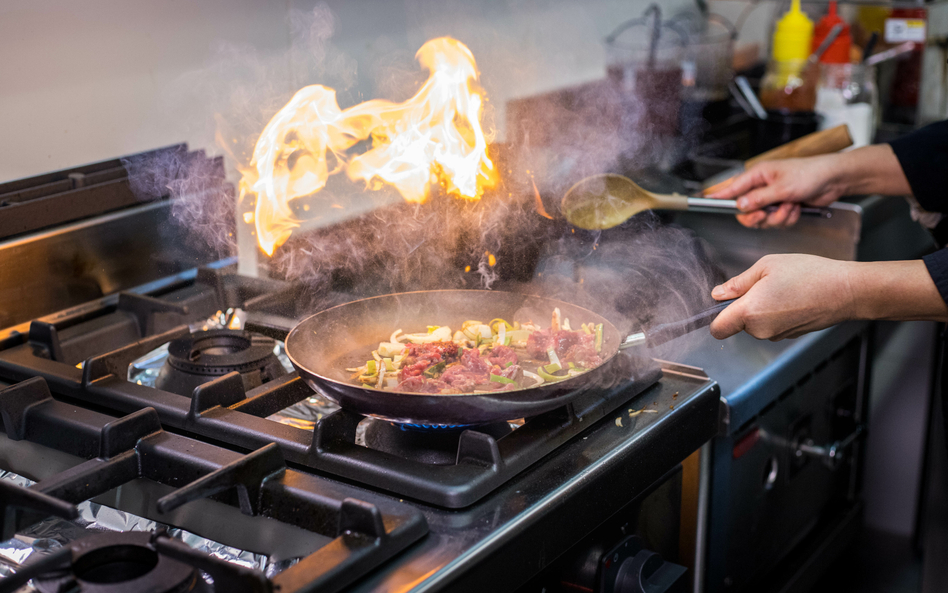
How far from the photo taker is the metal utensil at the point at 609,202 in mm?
1557

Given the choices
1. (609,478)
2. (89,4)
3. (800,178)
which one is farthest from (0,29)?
(800,178)

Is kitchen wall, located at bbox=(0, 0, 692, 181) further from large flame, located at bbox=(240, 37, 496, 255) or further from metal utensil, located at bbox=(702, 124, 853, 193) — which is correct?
metal utensil, located at bbox=(702, 124, 853, 193)

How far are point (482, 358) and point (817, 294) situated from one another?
1.59 feet

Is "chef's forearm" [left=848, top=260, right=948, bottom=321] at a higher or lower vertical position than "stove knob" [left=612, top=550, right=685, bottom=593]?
higher

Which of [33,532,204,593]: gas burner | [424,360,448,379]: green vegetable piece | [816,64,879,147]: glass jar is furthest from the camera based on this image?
[816,64,879,147]: glass jar

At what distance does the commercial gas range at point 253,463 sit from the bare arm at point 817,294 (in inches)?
5.4

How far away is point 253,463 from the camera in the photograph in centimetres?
90

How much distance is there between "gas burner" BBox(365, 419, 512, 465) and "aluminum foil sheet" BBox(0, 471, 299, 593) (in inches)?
7.8

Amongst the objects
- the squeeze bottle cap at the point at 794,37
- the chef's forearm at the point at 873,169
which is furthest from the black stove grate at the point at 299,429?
the squeeze bottle cap at the point at 794,37

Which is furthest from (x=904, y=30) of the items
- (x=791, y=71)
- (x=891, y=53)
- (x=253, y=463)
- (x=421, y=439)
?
(x=253, y=463)

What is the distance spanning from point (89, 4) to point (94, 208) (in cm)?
35

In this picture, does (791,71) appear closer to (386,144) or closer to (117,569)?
(386,144)

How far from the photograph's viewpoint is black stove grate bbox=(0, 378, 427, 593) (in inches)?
29.9

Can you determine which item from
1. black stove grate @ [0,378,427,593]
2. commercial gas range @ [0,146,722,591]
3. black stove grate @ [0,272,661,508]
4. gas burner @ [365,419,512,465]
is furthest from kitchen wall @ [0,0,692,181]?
gas burner @ [365,419,512,465]
